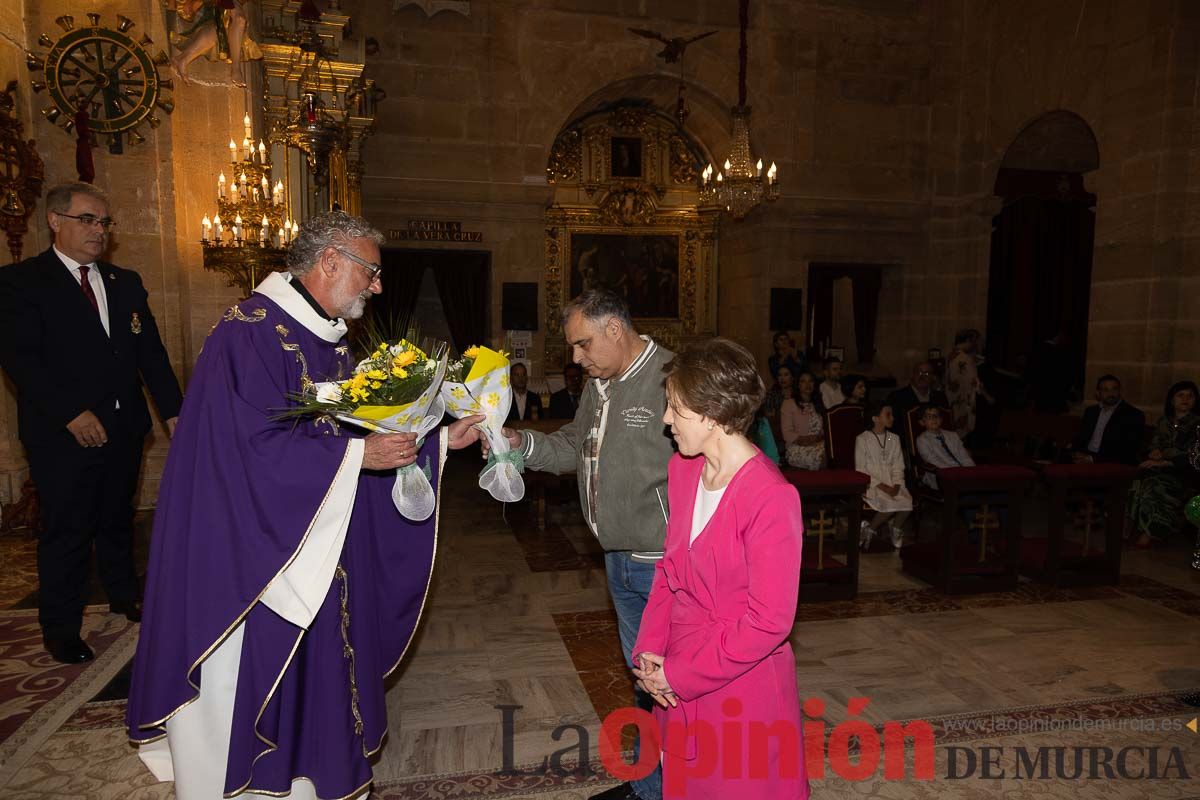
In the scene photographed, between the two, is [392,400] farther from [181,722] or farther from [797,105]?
[797,105]

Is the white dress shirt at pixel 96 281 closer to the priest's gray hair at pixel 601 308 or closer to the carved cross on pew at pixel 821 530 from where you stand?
the priest's gray hair at pixel 601 308

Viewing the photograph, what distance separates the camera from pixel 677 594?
2.03 metres

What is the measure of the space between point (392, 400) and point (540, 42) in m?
10.9

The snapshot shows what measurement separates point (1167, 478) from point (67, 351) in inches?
310

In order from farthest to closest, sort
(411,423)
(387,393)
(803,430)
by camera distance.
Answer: (803,430)
(411,423)
(387,393)

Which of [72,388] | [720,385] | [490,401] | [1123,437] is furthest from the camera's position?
[1123,437]

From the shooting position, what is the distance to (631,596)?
266 centimetres

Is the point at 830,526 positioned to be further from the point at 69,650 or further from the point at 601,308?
the point at 69,650

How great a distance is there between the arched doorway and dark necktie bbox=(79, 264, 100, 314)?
41.2ft

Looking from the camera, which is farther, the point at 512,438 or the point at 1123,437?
Result: the point at 1123,437

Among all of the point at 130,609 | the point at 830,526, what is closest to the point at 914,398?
the point at 830,526

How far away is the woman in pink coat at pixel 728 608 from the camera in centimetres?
175

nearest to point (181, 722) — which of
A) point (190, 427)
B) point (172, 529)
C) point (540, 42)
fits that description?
point (172, 529)

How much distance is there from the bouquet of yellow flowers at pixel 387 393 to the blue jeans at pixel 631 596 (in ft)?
2.72
